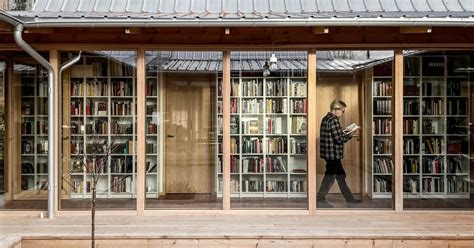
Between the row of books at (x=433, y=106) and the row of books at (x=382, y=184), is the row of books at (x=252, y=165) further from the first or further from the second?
the row of books at (x=433, y=106)

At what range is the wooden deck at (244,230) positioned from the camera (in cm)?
491

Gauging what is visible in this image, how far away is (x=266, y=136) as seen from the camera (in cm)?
675

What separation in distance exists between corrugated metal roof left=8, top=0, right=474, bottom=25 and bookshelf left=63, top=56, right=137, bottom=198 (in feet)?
2.24

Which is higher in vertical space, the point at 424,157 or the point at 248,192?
the point at 424,157

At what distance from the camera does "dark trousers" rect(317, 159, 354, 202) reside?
6195mm

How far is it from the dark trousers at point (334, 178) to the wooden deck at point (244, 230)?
0.34 metres

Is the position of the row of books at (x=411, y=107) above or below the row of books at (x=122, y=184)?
above

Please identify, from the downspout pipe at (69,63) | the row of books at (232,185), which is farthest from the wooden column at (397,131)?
the downspout pipe at (69,63)

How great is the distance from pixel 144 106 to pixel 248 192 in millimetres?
1707

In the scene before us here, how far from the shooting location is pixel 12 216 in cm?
597

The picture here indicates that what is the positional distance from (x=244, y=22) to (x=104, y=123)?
2.45 metres

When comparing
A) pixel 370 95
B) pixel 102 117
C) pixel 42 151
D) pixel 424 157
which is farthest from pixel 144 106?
pixel 424 157

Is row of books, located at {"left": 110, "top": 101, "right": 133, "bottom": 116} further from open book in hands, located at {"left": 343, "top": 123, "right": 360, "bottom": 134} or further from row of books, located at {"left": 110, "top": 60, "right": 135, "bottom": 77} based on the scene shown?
open book in hands, located at {"left": 343, "top": 123, "right": 360, "bottom": 134}

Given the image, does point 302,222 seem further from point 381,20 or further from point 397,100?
point 381,20
